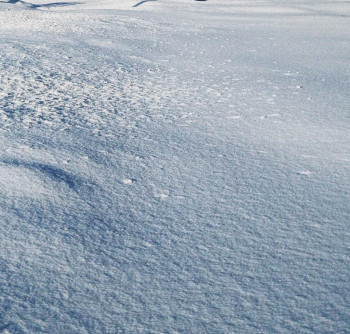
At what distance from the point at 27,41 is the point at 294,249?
4982 millimetres

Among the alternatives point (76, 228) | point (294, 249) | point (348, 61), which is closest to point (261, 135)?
point (294, 249)

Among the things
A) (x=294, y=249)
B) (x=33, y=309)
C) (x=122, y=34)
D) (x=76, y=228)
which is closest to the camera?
(x=33, y=309)

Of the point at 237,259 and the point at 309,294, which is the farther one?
the point at 237,259

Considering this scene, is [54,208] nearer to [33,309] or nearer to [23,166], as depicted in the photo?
[23,166]

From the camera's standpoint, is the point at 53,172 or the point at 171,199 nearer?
the point at 171,199

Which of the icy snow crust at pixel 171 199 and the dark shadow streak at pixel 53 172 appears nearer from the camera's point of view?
the icy snow crust at pixel 171 199

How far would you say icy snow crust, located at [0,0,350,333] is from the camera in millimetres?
1465

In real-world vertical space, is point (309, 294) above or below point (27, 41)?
below

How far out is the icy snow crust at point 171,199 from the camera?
1.46m

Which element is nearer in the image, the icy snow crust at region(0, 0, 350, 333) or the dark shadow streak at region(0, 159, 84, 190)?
the icy snow crust at region(0, 0, 350, 333)

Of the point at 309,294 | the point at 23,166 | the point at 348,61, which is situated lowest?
the point at 309,294

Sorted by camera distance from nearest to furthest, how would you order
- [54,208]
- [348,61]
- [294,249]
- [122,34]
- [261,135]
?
1. [294,249]
2. [54,208]
3. [261,135]
4. [348,61]
5. [122,34]

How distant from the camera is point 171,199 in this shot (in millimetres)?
2156

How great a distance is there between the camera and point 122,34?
276 inches
